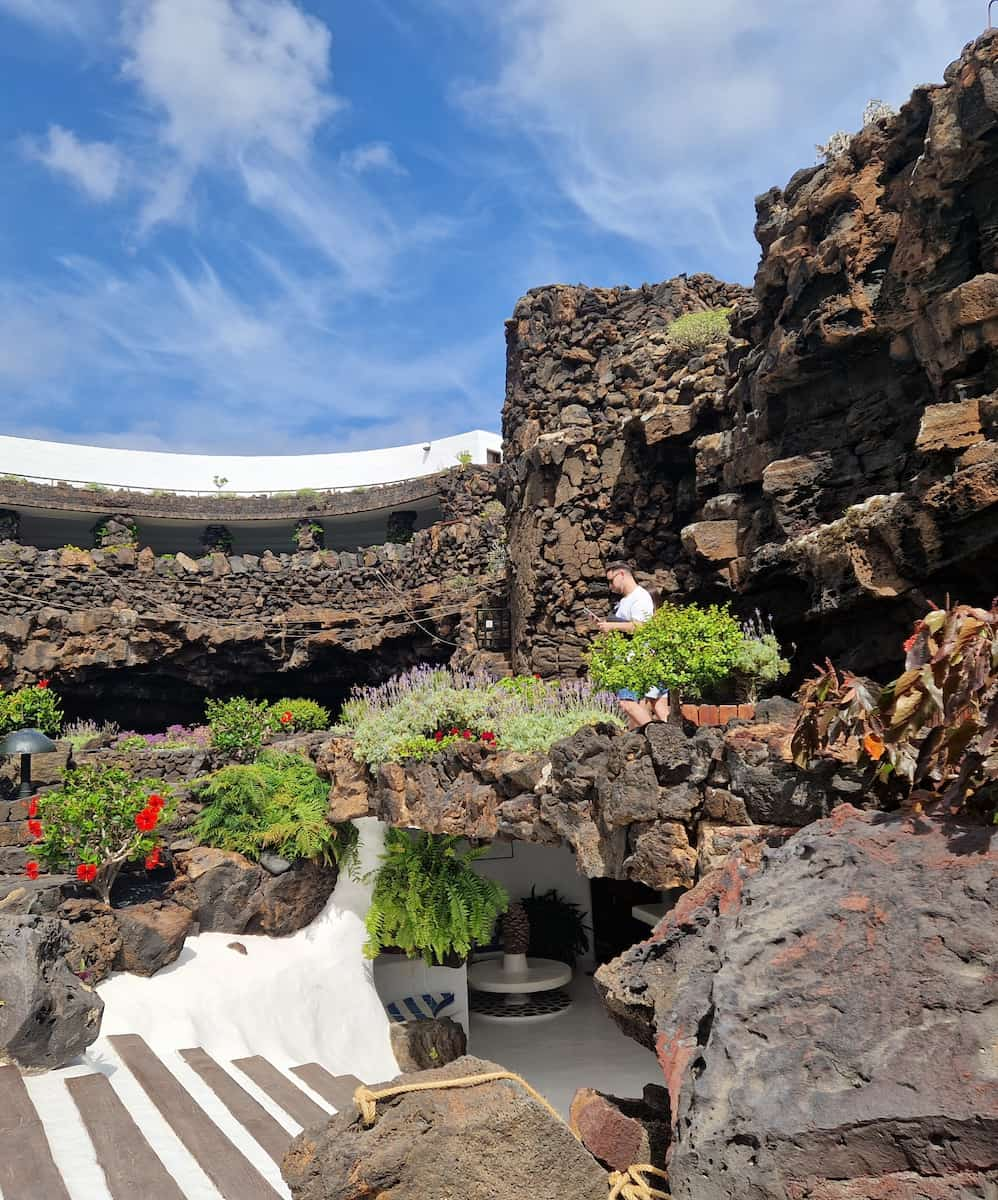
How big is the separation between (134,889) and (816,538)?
9.01 meters

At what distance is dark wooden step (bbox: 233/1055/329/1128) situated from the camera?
219 inches

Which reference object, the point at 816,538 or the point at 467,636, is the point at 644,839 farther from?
the point at 467,636

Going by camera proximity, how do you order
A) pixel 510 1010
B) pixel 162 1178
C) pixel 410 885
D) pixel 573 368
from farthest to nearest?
1. pixel 573 368
2. pixel 510 1010
3. pixel 410 885
4. pixel 162 1178

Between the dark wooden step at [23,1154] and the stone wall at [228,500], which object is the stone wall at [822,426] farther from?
the stone wall at [228,500]

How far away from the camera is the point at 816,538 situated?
27.3ft

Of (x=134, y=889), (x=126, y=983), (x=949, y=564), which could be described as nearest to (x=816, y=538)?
(x=949, y=564)

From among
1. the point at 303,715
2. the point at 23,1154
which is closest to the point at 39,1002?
the point at 23,1154

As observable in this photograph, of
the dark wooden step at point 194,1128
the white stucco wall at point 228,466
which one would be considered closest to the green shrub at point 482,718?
the dark wooden step at point 194,1128

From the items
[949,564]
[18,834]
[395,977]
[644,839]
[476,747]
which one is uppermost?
[949,564]

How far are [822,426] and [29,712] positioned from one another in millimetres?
16689

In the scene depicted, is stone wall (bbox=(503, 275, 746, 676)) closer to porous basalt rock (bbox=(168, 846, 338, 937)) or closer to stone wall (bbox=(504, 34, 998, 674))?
stone wall (bbox=(504, 34, 998, 674))

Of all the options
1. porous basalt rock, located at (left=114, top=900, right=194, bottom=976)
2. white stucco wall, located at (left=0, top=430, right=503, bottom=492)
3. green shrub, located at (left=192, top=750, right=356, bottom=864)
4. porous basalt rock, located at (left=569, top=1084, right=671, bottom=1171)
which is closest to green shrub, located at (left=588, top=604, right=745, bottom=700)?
porous basalt rock, located at (left=569, top=1084, right=671, bottom=1171)

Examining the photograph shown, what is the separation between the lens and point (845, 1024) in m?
2.21

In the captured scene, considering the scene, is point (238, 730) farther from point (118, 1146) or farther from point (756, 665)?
point (118, 1146)
